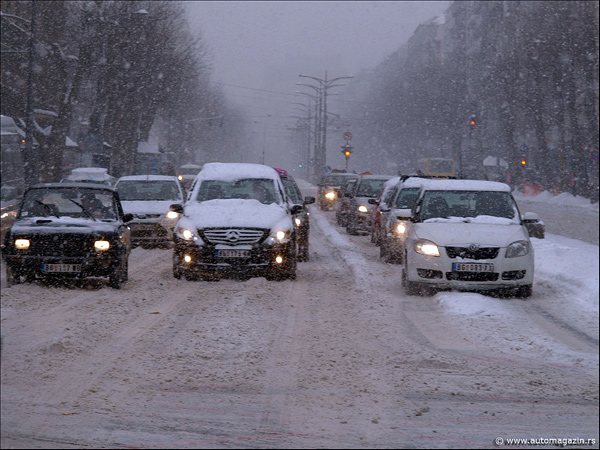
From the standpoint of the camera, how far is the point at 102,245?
12.8 m

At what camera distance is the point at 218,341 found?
862cm

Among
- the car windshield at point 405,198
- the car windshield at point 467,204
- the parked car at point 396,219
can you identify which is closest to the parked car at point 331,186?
the parked car at point 396,219

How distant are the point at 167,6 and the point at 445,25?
8428 centimetres

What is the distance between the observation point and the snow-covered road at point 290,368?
568 centimetres

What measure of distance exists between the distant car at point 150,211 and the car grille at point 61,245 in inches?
299

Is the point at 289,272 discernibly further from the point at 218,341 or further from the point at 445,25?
the point at 445,25

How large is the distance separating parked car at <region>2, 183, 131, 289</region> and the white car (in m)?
4.10

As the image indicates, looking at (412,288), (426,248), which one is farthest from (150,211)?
(426,248)

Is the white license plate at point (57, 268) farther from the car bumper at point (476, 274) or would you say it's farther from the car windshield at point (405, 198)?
the car windshield at point (405, 198)

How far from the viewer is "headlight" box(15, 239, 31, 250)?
1254 centimetres

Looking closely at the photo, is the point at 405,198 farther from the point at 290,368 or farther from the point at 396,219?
the point at 290,368

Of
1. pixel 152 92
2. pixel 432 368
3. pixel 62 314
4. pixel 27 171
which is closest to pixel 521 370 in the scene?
pixel 432 368

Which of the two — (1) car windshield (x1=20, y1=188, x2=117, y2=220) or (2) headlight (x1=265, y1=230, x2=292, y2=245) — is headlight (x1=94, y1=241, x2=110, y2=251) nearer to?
(1) car windshield (x1=20, y1=188, x2=117, y2=220)

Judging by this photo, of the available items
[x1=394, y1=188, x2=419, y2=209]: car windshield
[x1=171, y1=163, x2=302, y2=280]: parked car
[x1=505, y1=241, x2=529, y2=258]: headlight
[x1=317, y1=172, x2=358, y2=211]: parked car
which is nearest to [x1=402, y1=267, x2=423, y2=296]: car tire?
[x1=505, y1=241, x2=529, y2=258]: headlight
